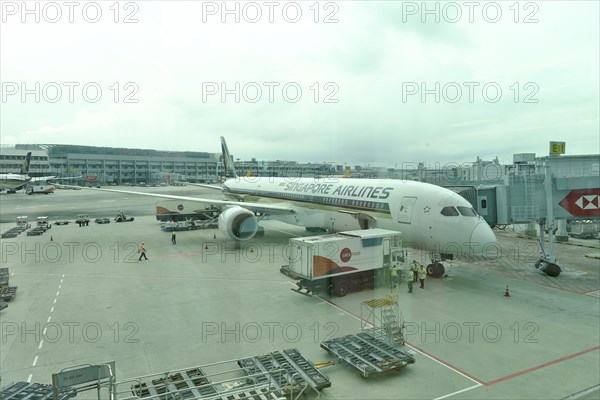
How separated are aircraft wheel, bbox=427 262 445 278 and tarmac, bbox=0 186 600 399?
1.57 ft

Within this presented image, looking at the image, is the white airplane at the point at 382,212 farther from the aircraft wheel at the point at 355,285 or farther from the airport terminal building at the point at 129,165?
the airport terminal building at the point at 129,165

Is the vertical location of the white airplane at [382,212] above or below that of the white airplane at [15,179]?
below

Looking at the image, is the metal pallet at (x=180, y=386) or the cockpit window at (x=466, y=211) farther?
the cockpit window at (x=466, y=211)

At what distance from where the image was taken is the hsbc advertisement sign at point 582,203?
2122 centimetres

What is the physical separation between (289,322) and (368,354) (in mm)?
3784

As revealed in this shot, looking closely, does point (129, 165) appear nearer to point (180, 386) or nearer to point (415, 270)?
point (415, 270)

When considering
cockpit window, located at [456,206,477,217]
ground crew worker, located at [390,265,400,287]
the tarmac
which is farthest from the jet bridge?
ground crew worker, located at [390,265,400,287]

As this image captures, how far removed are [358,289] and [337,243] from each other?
2.68m

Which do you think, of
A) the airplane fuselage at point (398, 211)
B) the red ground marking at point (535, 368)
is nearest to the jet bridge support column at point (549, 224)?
the airplane fuselage at point (398, 211)

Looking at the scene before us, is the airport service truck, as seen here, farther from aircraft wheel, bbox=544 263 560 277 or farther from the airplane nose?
aircraft wheel, bbox=544 263 560 277

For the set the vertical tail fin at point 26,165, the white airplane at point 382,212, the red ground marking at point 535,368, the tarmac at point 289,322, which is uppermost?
the vertical tail fin at point 26,165

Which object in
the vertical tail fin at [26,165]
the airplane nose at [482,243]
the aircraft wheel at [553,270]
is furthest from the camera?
the vertical tail fin at [26,165]

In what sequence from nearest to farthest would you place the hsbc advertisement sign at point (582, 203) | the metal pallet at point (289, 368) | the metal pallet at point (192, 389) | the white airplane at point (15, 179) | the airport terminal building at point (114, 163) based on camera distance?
1. the metal pallet at point (192, 389)
2. the metal pallet at point (289, 368)
3. the hsbc advertisement sign at point (582, 203)
4. the white airplane at point (15, 179)
5. the airport terminal building at point (114, 163)

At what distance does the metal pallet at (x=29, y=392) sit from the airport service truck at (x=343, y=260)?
32.7 feet
